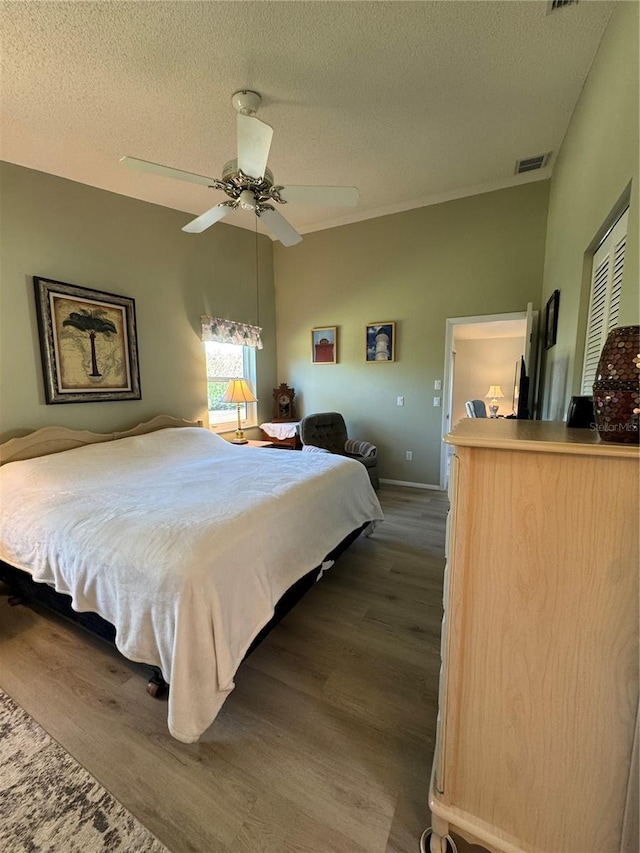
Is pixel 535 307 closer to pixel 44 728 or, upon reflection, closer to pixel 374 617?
pixel 374 617

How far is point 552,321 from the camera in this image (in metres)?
2.69

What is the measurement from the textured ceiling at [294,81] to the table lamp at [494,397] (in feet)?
13.7

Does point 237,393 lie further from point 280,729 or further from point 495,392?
point 495,392

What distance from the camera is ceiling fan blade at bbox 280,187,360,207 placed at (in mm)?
2066

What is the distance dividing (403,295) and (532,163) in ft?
5.18

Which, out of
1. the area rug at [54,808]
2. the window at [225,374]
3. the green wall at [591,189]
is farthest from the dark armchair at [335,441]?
the area rug at [54,808]

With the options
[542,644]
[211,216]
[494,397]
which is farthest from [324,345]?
[542,644]

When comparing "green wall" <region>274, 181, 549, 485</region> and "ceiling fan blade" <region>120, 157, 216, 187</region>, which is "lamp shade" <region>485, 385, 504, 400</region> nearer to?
"green wall" <region>274, 181, 549, 485</region>

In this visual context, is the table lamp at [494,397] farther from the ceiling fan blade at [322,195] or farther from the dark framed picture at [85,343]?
the dark framed picture at [85,343]

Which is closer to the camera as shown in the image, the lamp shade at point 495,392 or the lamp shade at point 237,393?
the lamp shade at point 237,393

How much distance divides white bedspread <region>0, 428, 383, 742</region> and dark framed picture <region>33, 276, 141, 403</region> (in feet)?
2.07

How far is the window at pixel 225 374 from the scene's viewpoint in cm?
405

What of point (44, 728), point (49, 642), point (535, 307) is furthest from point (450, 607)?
point (535, 307)

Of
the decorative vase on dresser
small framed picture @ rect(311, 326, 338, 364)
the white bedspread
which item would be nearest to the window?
small framed picture @ rect(311, 326, 338, 364)
